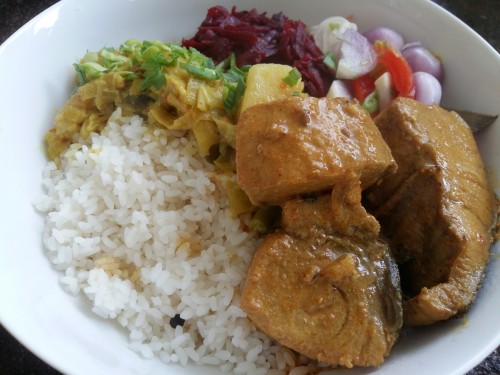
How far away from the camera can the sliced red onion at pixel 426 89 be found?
311 cm

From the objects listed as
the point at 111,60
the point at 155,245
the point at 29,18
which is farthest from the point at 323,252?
the point at 29,18

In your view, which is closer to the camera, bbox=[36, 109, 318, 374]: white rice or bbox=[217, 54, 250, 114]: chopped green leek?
bbox=[36, 109, 318, 374]: white rice

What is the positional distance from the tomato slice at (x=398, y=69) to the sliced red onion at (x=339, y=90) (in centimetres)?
27

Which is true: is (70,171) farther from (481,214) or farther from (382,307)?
(481,214)

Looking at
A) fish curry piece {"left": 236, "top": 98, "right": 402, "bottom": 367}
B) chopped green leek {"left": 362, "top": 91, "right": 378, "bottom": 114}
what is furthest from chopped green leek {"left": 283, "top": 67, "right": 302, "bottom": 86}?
chopped green leek {"left": 362, "top": 91, "right": 378, "bottom": 114}

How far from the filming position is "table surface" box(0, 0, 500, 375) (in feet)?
8.28

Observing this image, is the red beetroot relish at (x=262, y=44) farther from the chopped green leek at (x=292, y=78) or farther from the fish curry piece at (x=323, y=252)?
the fish curry piece at (x=323, y=252)

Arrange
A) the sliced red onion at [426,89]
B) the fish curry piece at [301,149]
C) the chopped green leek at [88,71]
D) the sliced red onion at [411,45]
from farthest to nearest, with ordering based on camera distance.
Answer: the sliced red onion at [411,45] → the sliced red onion at [426,89] → the chopped green leek at [88,71] → the fish curry piece at [301,149]

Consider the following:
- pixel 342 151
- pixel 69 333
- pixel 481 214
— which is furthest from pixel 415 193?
pixel 69 333

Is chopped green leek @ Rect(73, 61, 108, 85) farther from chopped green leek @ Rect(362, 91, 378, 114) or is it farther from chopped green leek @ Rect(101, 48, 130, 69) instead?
chopped green leek @ Rect(362, 91, 378, 114)

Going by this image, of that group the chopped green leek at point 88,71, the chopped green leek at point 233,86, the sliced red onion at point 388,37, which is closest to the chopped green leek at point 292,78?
the chopped green leek at point 233,86

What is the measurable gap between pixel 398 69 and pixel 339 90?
15.2 inches

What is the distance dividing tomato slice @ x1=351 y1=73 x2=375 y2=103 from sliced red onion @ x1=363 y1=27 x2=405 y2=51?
0.29 meters

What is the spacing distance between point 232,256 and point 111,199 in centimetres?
71
